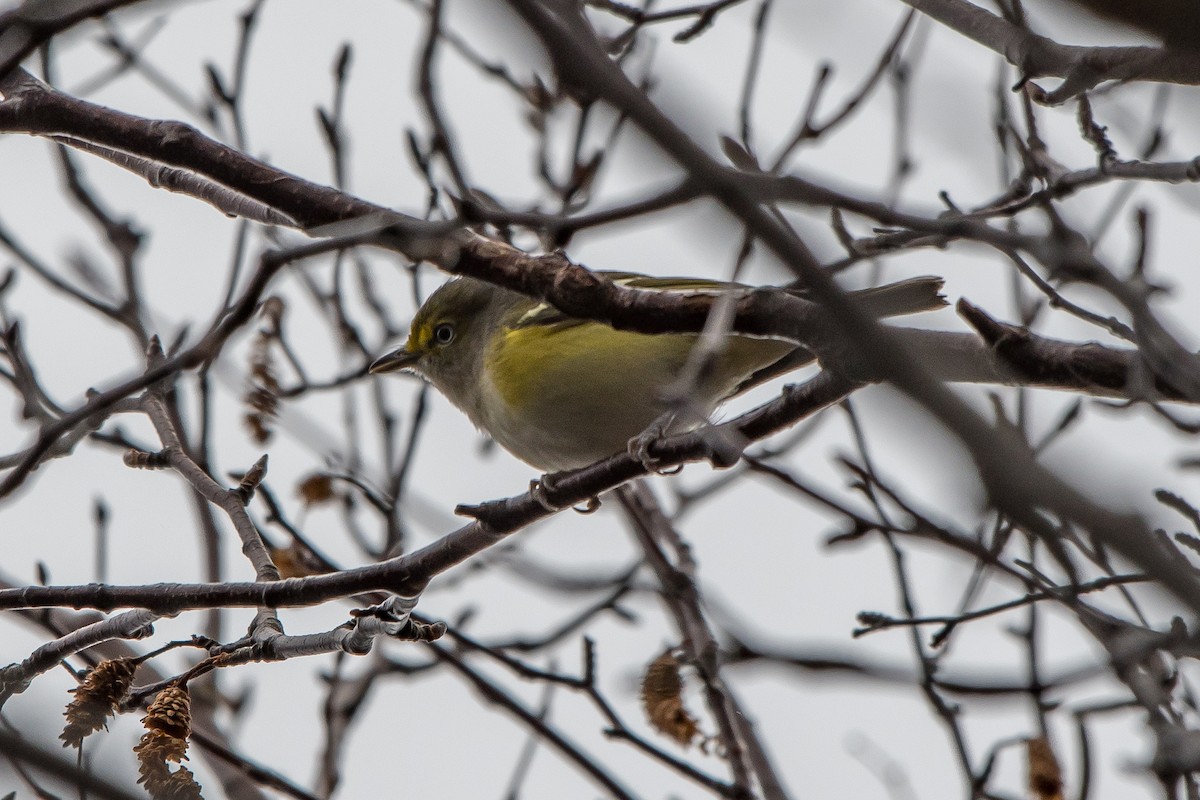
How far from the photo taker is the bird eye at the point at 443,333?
21.4ft

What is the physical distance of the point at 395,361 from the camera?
6.44 m

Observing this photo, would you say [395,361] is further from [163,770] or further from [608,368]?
[163,770]

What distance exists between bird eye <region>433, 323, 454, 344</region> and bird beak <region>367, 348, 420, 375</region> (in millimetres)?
142

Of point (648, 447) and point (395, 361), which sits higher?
point (395, 361)

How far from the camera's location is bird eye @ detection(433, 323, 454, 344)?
21.4ft

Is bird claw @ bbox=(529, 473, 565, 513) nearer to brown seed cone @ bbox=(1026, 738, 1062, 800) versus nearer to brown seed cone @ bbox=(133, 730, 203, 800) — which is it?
brown seed cone @ bbox=(133, 730, 203, 800)

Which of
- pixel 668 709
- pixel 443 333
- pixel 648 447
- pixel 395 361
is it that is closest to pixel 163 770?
pixel 648 447

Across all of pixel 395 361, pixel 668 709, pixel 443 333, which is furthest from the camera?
pixel 443 333

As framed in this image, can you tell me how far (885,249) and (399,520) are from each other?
8.83 feet

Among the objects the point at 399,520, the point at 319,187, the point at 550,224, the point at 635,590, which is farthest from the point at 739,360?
the point at 550,224

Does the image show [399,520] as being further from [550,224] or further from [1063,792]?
[550,224]

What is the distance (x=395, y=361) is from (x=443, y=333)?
294 millimetres

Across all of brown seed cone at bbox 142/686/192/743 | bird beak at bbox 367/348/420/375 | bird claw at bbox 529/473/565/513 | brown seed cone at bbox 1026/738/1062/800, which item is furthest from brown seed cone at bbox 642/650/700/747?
bird beak at bbox 367/348/420/375

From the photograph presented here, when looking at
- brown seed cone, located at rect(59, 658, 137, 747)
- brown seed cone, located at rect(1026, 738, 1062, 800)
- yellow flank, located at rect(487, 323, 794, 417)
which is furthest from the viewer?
yellow flank, located at rect(487, 323, 794, 417)
